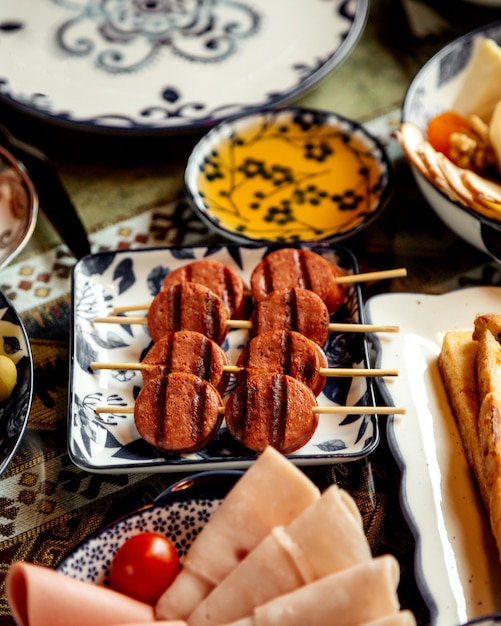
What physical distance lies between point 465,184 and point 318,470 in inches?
36.6

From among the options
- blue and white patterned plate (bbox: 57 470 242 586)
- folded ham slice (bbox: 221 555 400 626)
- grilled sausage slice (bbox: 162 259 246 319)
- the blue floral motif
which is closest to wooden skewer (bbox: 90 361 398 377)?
grilled sausage slice (bbox: 162 259 246 319)

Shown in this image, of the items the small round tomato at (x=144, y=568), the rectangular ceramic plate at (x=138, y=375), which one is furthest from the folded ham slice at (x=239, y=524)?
the rectangular ceramic plate at (x=138, y=375)

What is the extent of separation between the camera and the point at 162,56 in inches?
108

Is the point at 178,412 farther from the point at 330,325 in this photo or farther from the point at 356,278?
the point at 356,278

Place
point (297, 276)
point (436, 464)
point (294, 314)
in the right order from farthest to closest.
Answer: point (297, 276) → point (294, 314) → point (436, 464)

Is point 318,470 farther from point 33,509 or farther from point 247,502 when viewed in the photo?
point 33,509

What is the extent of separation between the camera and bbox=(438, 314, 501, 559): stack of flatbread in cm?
155

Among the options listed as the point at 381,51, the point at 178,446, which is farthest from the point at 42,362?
the point at 381,51

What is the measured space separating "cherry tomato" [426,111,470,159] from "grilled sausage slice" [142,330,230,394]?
104cm

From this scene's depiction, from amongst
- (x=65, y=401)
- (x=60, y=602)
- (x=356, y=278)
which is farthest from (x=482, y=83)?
(x=60, y=602)

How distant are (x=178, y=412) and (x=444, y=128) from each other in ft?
4.38

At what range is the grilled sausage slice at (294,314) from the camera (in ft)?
6.35

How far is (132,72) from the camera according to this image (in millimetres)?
2670

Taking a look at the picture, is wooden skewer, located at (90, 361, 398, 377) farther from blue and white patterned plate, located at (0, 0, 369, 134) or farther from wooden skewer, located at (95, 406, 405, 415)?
blue and white patterned plate, located at (0, 0, 369, 134)
